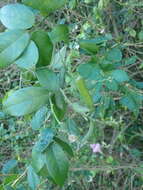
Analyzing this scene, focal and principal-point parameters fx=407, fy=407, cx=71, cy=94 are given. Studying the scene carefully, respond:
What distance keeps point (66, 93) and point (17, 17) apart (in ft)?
2.33

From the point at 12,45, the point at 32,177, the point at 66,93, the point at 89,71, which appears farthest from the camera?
the point at 66,93

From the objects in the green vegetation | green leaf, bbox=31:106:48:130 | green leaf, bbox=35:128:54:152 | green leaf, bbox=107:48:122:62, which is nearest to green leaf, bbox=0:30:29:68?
the green vegetation

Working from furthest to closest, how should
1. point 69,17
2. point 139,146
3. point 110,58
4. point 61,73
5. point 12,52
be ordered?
point 139,146, point 69,17, point 110,58, point 61,73, point 12,52

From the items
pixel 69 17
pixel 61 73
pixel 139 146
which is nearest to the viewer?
pixel 61 73

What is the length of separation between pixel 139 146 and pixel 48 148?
152cm

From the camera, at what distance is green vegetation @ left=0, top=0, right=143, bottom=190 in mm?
584

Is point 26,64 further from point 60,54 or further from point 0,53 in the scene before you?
point 60,54

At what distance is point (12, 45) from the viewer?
55 centimetres

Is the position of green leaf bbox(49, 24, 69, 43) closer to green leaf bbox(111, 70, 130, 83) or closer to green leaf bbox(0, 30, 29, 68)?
green leaf bbox(0, 30, 29, 68)

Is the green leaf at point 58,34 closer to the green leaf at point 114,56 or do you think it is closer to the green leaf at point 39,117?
Answer: the green leaf at point 39,117

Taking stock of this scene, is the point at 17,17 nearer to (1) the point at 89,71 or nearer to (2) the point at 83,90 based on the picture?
(2) the point at 83,90

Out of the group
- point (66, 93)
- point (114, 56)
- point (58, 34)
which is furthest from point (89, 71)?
point (66, 93)

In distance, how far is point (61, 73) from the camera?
68 cm

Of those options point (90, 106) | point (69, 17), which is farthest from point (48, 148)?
point (69, 17)
